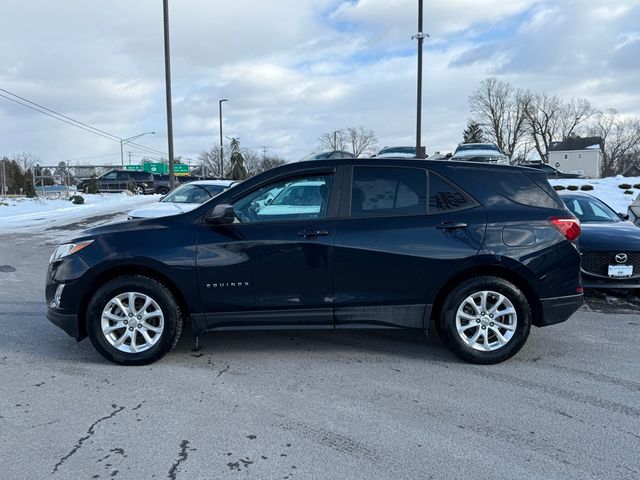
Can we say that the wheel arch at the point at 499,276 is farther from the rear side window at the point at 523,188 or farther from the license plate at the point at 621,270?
the license plate at the point at 621,270

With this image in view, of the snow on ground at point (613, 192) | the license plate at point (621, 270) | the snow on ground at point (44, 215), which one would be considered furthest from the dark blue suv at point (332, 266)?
the snow on ground at point (613, 192)

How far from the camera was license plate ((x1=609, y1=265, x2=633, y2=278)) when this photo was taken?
648 centimetres

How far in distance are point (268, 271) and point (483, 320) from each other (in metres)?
1.95

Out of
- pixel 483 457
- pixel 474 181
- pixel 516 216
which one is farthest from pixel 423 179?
pixel 483 457

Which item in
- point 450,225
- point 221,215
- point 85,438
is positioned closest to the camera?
point 85,438

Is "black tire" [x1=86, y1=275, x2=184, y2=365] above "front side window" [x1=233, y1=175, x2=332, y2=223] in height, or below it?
below

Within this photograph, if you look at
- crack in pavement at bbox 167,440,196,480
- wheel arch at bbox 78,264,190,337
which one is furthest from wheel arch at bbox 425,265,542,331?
crack in pavement at bbox 167,440,196,480

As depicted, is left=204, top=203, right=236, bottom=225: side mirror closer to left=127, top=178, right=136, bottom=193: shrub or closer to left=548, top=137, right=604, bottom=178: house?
left=127, top=178, right=136, bottom=193: shrub

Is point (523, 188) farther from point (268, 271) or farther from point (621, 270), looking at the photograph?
point (621, 270)

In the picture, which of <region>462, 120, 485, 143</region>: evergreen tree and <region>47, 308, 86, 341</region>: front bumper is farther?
<region>462, 120, 485, 143</region>: evergreen tree

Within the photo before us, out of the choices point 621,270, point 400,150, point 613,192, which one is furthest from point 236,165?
point 621,270

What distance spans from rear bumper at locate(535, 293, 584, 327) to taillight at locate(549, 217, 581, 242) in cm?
54

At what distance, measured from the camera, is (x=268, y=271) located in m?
4.44

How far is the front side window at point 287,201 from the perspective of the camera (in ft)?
14.9
